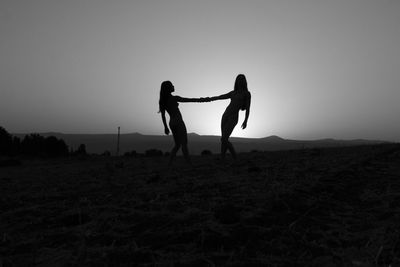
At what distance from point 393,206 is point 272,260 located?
2.66 metres

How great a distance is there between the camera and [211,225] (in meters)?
3.80

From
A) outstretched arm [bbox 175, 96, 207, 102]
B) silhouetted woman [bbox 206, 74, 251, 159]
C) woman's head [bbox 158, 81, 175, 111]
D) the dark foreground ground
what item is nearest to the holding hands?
outstretched arm [bbox 175, 96, 207, 102]

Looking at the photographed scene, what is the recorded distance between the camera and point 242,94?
36.9ft

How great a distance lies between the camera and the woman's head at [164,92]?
10.8 meters

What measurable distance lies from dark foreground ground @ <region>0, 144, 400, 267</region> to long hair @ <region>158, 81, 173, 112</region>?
453 cm

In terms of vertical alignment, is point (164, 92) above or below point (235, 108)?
above

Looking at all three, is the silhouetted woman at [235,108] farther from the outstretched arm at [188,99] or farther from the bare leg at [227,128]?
the outstretched arm at [188,99]

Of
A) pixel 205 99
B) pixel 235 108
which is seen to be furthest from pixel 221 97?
pixel 235 108

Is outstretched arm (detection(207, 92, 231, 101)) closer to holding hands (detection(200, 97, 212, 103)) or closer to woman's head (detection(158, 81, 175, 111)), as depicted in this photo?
holding hands (detection(200, 97, 212, 103))

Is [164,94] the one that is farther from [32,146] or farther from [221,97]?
[32,146]

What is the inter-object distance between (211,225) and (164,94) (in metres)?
7.34

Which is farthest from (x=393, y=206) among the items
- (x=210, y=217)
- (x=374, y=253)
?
(x=210, y=217)

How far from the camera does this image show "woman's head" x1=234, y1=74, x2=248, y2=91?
36.7ft

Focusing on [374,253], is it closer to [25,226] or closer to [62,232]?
[62,232]
